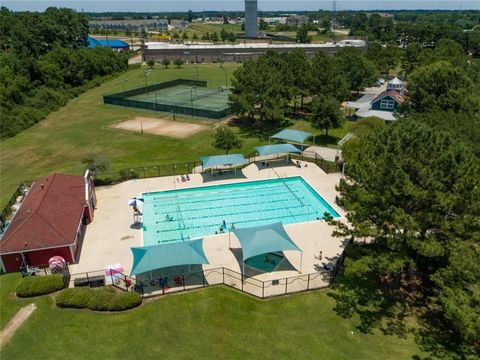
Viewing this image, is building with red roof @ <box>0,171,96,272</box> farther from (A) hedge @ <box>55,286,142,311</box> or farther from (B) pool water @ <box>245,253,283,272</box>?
(B) pool water @ <box>245,253,283,272</box>

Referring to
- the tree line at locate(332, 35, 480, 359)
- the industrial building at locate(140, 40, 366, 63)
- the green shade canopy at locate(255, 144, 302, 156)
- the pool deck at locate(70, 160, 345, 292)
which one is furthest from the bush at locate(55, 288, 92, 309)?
the industrial building at locate(140, 40, 366, 63)

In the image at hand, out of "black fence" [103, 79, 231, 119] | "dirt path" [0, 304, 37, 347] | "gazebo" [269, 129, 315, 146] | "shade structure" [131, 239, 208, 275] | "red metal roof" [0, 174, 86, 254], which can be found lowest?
"dirt path" [0, 304, 37, 347]

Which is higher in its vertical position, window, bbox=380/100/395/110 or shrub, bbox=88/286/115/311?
window, bbox=380/100/395/110

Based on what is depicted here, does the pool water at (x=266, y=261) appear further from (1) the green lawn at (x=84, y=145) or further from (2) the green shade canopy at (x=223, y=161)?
(1) the green lawn at (x=84, y=145)

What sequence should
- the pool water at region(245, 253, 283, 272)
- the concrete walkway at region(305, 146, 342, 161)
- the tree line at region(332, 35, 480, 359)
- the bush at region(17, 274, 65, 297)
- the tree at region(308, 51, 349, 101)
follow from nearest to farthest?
the tree line at region(332, 35, 480, 359)
the bush at region(17, 274, 65, 297)
the pool water at region(245, 253, 283, 272)
the concrete walkway at region(305, 146, 342, 161)
the tree at region(308, 51, 349, 101)

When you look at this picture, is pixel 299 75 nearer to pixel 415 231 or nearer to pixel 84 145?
pixel 84 145

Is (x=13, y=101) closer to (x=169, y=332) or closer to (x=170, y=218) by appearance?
(x=170, y=218)

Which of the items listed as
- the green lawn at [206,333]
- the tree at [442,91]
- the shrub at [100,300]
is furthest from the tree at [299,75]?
the shrub at [100,300]
